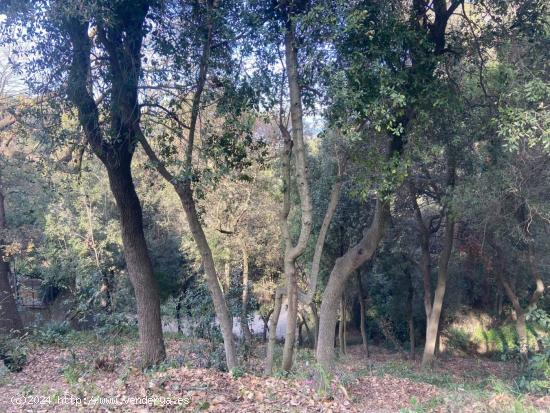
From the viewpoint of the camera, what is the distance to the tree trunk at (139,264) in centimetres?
1045

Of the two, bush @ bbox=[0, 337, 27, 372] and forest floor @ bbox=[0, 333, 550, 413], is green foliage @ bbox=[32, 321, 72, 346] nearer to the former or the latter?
bush @ bbox=[0, 337, 27, 372]

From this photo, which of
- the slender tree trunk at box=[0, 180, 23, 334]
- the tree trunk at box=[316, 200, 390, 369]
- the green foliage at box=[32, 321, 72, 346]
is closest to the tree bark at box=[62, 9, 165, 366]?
the tree trunk at box=[316, 200, 390, 369]

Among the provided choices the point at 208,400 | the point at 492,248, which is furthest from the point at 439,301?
the point at 208,400

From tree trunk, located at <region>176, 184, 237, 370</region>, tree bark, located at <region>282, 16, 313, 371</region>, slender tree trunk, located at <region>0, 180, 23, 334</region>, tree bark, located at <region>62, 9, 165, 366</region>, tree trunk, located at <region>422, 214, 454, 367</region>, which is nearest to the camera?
tree bark, located at <region>282, 16, 313, 371</region>

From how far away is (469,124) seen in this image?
11141 millimetres

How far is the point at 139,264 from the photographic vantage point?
10586 mm

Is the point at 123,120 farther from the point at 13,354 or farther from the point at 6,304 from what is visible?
the point at 6,304

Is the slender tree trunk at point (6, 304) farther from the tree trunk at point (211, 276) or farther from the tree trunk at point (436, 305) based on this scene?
the tree trunk at point (436, 305)

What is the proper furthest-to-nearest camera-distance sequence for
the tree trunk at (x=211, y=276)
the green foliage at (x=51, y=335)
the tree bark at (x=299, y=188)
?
the green foliage at (x=51, y=335) < the tree trunk at (x=211, y=276) < the tree bark at (x=299, y=188)

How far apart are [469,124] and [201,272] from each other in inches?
539

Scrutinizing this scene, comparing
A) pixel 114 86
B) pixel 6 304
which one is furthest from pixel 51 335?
pixel 114 86

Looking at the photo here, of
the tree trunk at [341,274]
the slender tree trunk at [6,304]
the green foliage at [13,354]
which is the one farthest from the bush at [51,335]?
the tree trunk at [341,274]

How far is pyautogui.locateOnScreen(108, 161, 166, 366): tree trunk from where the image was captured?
10445mm

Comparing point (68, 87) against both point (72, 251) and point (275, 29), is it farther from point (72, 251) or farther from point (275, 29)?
point (72, 251)
